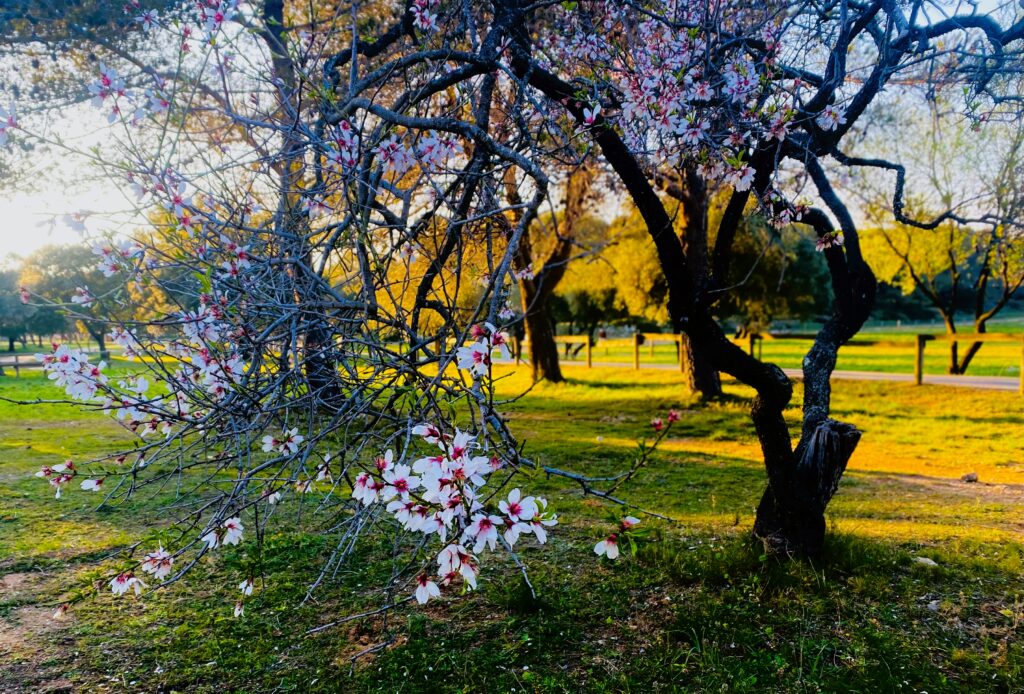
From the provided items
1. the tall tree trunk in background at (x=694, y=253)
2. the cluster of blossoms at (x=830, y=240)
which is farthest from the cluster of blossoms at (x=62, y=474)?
the tall tree trunk in background at (x=694, y=253)

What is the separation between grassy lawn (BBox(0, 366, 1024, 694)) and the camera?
2.48m

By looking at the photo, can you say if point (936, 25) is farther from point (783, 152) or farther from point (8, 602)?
point (8, 602)

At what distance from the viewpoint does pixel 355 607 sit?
3105mm

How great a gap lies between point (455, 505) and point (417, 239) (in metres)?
1.50

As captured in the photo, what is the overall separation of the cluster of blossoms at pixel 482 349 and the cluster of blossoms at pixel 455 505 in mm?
165

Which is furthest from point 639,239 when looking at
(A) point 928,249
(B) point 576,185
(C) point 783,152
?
(C) point 783,152

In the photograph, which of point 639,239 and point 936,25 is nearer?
point 936,25

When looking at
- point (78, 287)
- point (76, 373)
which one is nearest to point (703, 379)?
point (78, 287)

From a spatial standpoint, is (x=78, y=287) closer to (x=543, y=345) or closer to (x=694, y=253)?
(x=694, y=253)

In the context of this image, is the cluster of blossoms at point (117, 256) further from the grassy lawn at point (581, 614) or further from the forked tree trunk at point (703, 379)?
the forked tree trunk at point (703, 379)

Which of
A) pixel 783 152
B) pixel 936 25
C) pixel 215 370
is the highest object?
pixel 936 25

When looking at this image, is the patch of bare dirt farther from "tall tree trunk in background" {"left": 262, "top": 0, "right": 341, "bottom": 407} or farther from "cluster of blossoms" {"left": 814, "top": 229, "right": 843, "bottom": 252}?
"cluster of blossoms" {"left": 814, "top": 229, "right": 843, "bottom": 252}

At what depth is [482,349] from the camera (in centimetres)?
146

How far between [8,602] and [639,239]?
12.0 m
